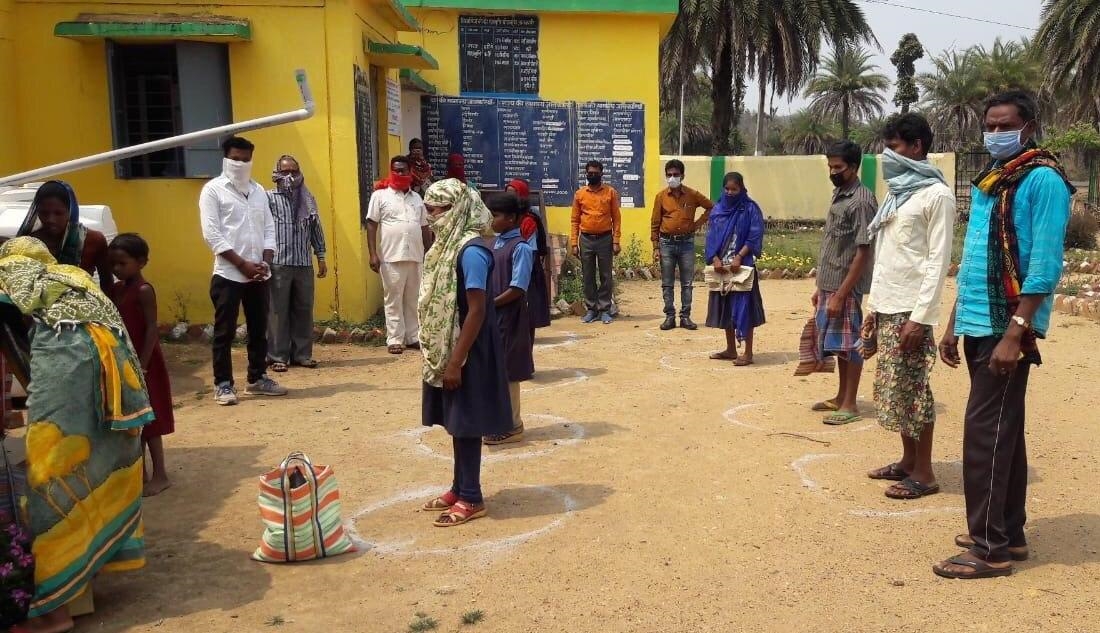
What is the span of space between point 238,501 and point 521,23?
10394 mm

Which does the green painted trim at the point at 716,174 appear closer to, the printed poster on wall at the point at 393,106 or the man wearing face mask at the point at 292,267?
the printed poster on wall at the point at 393,106

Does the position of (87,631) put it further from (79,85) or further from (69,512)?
(79,85)

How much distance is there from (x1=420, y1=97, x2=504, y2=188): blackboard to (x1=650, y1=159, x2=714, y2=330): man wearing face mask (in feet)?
14.7

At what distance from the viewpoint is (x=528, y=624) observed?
370 centimetres

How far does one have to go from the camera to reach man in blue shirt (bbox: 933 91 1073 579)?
3814 mm

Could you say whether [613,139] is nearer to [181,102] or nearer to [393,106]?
[393,106]

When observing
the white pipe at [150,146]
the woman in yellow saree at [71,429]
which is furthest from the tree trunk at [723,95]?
the woman in yellow saree at [71,429]

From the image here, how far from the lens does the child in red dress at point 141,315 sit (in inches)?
203

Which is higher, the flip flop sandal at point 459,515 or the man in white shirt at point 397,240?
the man in white shirt at point 397,240

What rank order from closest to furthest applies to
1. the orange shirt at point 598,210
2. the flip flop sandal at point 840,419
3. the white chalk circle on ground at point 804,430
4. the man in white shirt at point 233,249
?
1. the white chalk circle on ground at point 804,430
2. the flip flop sandal at point 840,419
3. the man in white shirt at point 233,249
4. the orange shirt at point 598,210

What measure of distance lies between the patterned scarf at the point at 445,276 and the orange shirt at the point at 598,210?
20.5 ft

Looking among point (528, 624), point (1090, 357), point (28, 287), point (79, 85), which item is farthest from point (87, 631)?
point (1090, 357)

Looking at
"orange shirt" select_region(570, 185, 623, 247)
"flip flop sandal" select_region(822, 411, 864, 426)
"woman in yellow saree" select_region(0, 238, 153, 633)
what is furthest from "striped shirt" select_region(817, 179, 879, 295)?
"orange shirt" select_region(570, 185, 623, 247)

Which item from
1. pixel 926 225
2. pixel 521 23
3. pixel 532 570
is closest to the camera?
pixel 532 570
